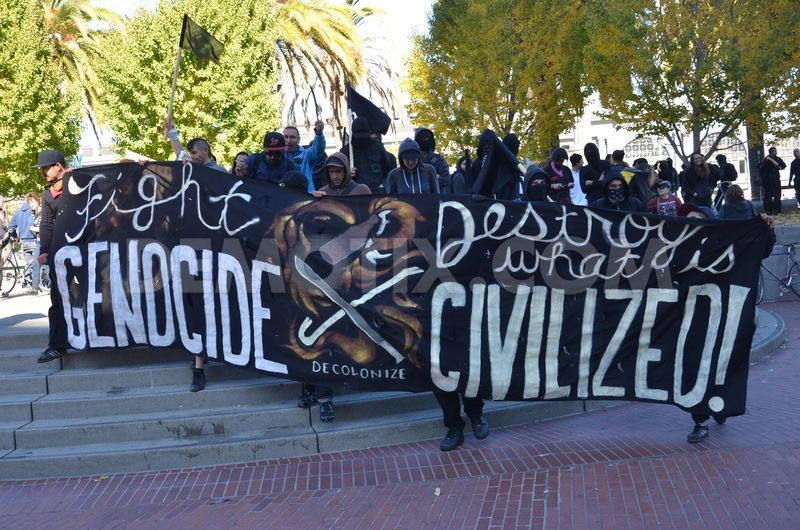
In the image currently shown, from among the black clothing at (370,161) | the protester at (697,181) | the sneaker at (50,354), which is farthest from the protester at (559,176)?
the sneaker at (50,354)

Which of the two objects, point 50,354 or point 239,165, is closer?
point 50,354

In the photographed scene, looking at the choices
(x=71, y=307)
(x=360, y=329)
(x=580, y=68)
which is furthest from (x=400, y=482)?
(x=580, y=68)

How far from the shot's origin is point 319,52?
2870 cm

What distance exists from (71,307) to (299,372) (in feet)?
7.59

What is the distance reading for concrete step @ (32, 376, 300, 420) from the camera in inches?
292

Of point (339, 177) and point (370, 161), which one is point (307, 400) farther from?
point (370, 161)

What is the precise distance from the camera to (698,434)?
659 cm

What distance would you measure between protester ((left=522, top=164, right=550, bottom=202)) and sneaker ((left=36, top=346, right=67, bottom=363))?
472 centimetres

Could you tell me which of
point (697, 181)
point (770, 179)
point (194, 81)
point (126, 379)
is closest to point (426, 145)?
point (126, 379)

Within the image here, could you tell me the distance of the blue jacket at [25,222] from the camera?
55.4 ft

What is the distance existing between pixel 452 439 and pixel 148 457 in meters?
2.40

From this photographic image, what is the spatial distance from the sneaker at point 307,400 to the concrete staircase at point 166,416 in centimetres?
6

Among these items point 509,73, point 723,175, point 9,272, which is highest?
point 509,73

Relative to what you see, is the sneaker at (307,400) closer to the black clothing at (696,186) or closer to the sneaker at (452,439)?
the sneaker at (452,439)
